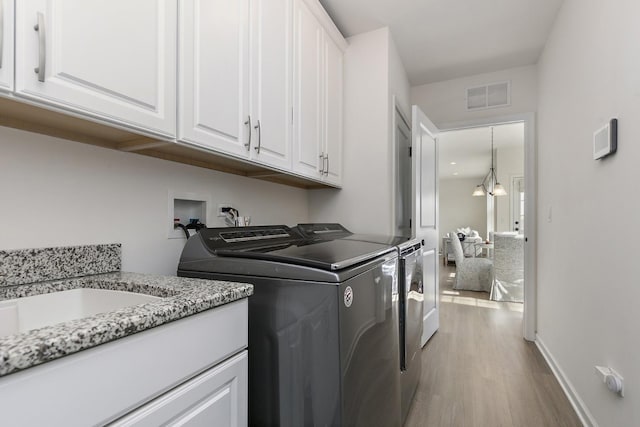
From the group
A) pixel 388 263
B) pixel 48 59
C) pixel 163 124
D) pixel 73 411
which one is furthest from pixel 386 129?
pixel 73 411

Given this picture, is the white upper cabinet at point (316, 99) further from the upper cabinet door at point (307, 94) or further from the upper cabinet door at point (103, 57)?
the upper cabinet door at point (103, 57)

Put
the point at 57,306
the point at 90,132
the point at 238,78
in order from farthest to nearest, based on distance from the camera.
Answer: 1. the point at 238,78
2. the point at 90,132
3. the point at 57,306

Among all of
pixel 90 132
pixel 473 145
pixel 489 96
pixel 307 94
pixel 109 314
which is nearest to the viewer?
pixel 109 314

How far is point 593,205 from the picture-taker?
1705mm

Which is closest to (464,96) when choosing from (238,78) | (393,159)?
(393,159)

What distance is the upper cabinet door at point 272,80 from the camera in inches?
58.1

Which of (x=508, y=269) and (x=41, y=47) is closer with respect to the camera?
(x=41, y=47)

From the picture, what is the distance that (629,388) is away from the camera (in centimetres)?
131

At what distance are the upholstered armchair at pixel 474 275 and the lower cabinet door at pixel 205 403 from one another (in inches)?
189

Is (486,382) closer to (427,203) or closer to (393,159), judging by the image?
(427,203)

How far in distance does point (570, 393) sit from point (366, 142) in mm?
2084

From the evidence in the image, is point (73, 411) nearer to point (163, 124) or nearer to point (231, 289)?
point (231, 289)

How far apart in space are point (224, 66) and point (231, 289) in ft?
2.90

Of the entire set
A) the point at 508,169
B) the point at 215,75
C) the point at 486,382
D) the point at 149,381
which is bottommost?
the point at 486,382
